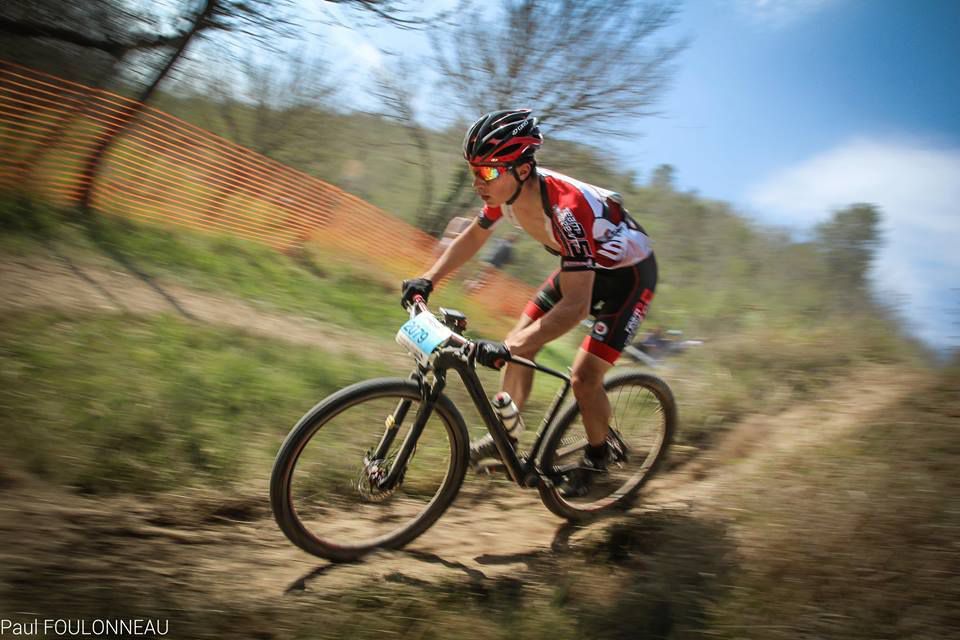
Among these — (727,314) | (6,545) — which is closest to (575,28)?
(727,314)

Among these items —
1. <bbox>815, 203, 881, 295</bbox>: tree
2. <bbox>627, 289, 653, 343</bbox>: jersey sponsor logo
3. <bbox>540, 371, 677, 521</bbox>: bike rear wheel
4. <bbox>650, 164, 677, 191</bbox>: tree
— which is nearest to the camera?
<bbox>627, 289, 653, 343</bbox>: jersey sponsor logo

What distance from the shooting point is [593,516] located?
3.79 meters

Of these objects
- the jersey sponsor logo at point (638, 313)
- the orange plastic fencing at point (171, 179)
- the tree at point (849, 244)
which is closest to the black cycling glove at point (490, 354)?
the jersey sponsor logo at point (638, 313)

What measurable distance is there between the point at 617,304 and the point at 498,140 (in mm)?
1122

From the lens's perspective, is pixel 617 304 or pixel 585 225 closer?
pixel 585 225

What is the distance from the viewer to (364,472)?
3.09 m

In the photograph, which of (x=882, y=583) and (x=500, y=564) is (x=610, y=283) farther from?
(x=882, y=583)

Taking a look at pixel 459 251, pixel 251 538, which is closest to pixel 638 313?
pixel 459 251

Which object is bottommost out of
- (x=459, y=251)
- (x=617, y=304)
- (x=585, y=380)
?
(x=585, y=380)

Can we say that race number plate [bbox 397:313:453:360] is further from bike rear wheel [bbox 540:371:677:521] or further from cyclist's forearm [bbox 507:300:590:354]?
bike rear wheel [bbox 540:371:677:521]

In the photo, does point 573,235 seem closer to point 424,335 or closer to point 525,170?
point 525,170

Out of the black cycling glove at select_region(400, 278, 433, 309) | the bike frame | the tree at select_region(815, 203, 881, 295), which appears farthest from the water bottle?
the tree at select_region(815, 203, 881, 295)

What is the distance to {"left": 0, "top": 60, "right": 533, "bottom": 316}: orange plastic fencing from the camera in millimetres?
6781

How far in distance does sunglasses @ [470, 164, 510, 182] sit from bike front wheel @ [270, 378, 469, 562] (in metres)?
1.15
